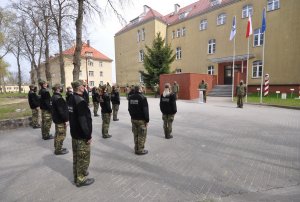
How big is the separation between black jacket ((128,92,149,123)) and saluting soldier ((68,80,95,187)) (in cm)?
166

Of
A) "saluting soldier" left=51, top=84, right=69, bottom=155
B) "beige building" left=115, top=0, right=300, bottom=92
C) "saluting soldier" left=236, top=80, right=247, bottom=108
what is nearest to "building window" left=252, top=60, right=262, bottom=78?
"beige building" left=115, top=0, right=300, bottom=92

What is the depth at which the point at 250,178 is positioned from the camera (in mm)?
4090

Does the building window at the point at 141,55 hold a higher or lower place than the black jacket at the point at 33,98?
higher

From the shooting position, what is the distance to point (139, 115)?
5.43 metres

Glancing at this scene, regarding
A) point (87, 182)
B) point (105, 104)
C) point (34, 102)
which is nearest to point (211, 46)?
point (105, 104)

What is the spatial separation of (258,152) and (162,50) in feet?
66.3

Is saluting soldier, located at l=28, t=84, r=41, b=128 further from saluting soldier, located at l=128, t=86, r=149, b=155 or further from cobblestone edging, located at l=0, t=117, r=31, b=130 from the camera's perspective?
saluting soldier, located at l=128, t=86, r=149, b=155

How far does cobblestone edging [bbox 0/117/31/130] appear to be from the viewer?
8.66 m

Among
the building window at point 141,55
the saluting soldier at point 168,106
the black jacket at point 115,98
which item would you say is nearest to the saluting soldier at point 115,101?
the black jacket at point 115,98

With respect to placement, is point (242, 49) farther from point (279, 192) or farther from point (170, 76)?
point (279, 192)

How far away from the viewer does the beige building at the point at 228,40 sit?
71.4 ft

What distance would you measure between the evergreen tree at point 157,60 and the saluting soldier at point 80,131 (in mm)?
20921

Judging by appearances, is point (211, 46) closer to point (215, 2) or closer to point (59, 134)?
point (215, 2)

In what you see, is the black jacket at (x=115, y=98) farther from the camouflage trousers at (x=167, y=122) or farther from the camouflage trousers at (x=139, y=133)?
the camouflage trousers at (x=139, y=133)
